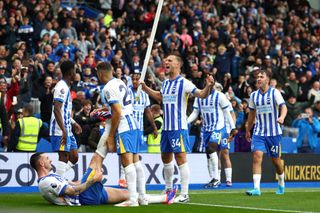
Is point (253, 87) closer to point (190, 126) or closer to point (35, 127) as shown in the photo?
point (190, 126)

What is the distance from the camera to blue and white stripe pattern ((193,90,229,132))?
21016mm

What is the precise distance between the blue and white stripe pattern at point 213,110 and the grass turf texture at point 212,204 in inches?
116

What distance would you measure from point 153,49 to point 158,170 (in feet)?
22.7

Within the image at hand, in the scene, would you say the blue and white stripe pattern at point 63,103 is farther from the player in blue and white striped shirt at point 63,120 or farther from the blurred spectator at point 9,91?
the blurred spectator at point 9,91

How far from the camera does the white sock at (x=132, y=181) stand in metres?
13.6

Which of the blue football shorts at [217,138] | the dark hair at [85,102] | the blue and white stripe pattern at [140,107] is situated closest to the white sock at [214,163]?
the blue football shorts at [217,138]

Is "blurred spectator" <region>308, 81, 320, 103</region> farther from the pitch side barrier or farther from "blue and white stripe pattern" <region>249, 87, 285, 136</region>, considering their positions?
"blue and white stripe pattern" <region>249, 87, 285, 136</region>

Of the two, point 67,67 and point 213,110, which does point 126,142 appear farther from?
point 213,110

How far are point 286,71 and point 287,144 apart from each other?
446 centimetres

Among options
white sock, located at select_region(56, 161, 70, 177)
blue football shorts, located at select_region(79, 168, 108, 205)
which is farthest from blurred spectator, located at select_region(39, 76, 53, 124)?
blue football shorts, located at select_region(79, 168, 108, 205)

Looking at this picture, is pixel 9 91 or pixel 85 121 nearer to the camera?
pixel 85 121

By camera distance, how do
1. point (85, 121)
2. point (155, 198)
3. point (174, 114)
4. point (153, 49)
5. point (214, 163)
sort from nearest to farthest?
point (155, 198) < point (174, 114) < point (214, 163) < point (85, 121) < point (153, 49)

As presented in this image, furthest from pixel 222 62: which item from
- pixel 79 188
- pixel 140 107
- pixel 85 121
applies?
pixel 79 188

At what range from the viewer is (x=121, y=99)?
13.7 meters
